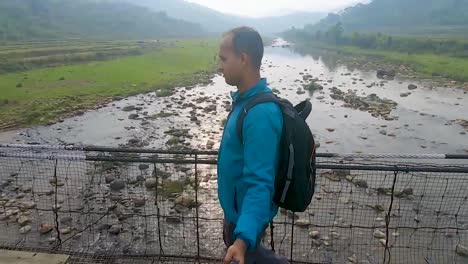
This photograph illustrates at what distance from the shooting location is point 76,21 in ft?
317

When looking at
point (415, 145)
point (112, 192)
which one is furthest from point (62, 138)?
point (415, 145)

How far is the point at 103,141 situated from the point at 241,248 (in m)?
14.9

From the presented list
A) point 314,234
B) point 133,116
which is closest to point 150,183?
point 314,234

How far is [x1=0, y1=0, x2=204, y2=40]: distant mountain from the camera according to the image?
73000 mm

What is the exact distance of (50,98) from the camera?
23.4 m

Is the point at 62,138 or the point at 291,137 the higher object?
the point at 291,137

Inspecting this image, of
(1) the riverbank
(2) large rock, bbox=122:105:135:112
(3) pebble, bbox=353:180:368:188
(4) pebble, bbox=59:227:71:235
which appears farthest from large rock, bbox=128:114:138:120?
(1) the riverbank

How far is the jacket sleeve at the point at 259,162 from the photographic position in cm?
212

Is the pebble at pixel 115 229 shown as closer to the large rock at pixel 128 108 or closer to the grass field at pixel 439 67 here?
the large rock at pixel 128 108

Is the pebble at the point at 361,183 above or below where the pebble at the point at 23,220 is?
above

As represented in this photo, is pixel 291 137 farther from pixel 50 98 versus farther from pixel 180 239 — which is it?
pixel 50 98

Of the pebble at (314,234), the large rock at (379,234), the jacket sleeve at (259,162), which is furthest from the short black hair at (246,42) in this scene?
the large rock at (379,234)

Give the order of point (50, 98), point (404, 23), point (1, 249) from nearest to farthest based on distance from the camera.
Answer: point (1, 249) → point (50, 98) → point (404, 23)

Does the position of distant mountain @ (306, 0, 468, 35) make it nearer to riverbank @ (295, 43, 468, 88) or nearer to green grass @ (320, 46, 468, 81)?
riverbank @ (295, 43, 468, 88)
